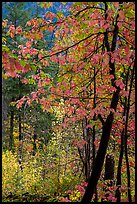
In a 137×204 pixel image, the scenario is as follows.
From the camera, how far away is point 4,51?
1.89 meters

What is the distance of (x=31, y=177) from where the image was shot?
10586 millimetres

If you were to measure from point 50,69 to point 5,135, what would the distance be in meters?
5.54

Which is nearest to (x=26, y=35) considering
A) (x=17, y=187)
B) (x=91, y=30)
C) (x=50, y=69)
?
(x=91, y=30)

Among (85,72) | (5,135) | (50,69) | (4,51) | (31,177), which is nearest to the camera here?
(4,51)

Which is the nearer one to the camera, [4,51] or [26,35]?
[4,51]

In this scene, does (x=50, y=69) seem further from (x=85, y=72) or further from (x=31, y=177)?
(x=85, y=72)

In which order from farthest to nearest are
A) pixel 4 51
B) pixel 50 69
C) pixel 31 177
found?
pixel 50 69 < pixel 31 177 < pixel 4 51

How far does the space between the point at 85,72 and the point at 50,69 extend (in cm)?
1214

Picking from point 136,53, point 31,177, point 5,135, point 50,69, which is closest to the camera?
point 136,53

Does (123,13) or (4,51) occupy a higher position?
(123,13)

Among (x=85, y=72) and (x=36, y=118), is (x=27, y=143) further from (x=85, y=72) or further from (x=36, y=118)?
(x=85, y=72)

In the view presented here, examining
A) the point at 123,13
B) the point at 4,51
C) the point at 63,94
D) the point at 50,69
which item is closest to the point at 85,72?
the point at 63,94

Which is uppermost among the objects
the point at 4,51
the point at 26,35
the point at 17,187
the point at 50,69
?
the point at 50,69

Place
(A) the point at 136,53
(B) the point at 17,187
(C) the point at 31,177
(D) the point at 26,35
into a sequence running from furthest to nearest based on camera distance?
1. (C) the point at 31,177
2. (B) the point at 17,187
3. (D) the point at 26,35
4. (A) the point at 136,53
